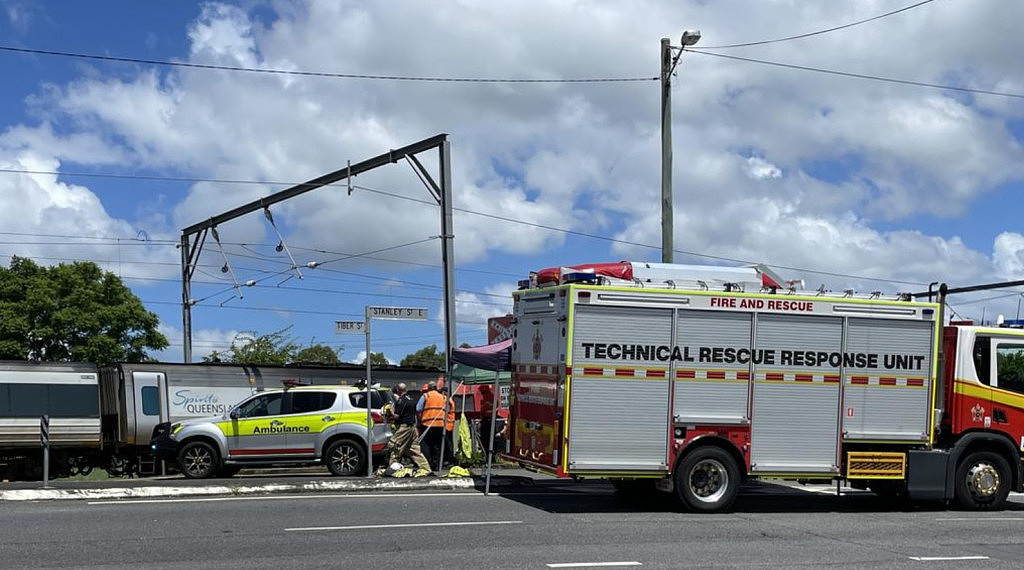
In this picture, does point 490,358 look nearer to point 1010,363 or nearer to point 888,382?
point 888,382

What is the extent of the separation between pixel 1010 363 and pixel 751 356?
3.70 meters

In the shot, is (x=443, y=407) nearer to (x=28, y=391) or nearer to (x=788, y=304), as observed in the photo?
(x=788, y=304)

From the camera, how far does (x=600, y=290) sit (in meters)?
13.1

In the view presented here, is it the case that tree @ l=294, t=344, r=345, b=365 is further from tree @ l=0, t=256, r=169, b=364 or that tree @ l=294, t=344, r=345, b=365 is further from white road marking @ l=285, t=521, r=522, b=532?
white road marking @ l=285, t=521, r=522, b=532

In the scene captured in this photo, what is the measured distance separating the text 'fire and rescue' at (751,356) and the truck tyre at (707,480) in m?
1.14

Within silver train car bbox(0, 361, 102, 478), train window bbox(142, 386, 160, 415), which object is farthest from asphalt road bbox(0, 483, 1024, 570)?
train window bbox(142, 386, 160, 415)

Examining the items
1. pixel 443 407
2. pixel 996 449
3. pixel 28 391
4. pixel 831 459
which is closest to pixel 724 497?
pixel 831 459

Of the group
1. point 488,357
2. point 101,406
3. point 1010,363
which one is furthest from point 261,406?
point 1010,363

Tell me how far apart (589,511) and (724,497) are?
5.40ft

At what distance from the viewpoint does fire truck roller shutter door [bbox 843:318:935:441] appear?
45.6ft

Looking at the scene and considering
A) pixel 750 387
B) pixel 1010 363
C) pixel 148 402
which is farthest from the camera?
pixel 148 402

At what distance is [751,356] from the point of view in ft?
44.5

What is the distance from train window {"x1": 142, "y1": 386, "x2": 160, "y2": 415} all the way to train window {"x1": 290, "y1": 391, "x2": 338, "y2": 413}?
706 cm

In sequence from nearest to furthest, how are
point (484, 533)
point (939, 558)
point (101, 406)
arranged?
point (939, 558) < point (484, 533) < point (101, 406)
